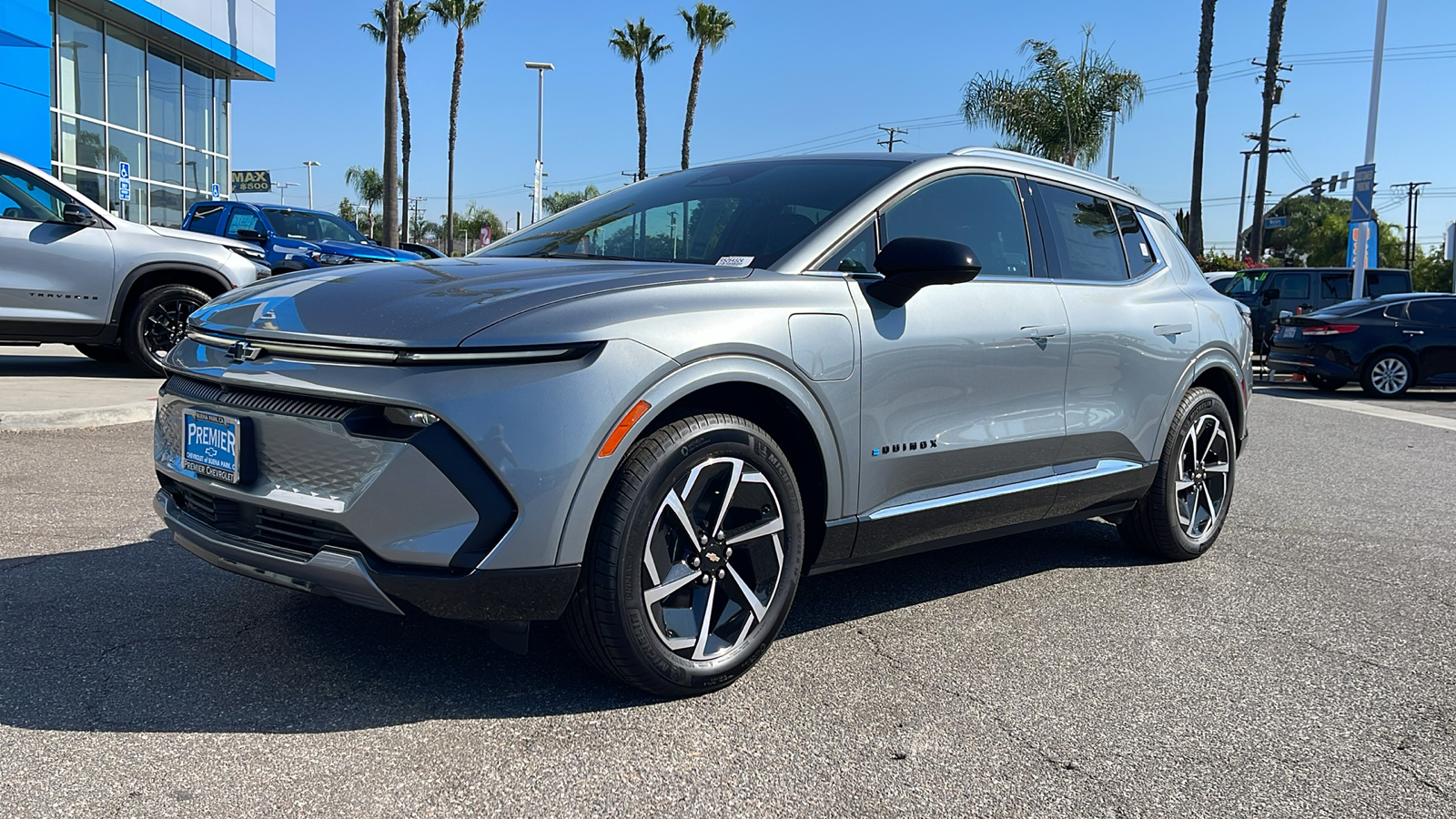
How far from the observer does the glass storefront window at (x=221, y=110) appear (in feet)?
91.8

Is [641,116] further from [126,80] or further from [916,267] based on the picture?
[916,267]

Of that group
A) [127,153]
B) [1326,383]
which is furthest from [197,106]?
[1326,383]

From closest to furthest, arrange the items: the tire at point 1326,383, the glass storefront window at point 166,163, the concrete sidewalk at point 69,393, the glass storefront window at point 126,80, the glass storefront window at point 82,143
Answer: the concrete sidewalk at point 69,393, the tire at point 1326,383, the glass storefront window at point 82,143, the glass storefront window at point 126,80, the glass storefront window at point 166,163

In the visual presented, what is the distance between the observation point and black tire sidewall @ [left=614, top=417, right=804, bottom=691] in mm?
2953

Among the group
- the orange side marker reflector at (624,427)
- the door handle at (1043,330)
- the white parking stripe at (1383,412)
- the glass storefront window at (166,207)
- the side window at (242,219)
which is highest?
the glass storefront window at (166,207)

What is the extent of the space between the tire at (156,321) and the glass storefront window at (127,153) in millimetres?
15899

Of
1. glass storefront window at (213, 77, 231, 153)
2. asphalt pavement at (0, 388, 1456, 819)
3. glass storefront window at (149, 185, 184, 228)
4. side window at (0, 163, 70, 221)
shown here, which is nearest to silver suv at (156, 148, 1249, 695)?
asphalt pavement at (0, 388, 1456, 819)

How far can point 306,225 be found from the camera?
16.4 meters

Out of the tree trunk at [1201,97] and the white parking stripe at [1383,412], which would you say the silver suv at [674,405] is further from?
the tree trunk at [1201,97]

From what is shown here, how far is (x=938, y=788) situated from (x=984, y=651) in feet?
3.58

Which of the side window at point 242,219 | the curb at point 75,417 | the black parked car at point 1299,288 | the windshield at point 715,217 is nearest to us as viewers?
the windshield at point 715,217

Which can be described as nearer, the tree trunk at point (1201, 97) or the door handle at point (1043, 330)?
the door handle at point (1043, 330)

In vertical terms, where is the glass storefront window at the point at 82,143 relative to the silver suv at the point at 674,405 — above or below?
above

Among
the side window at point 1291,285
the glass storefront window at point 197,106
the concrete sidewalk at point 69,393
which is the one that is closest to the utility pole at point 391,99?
the glass storefront window at point 197,106
